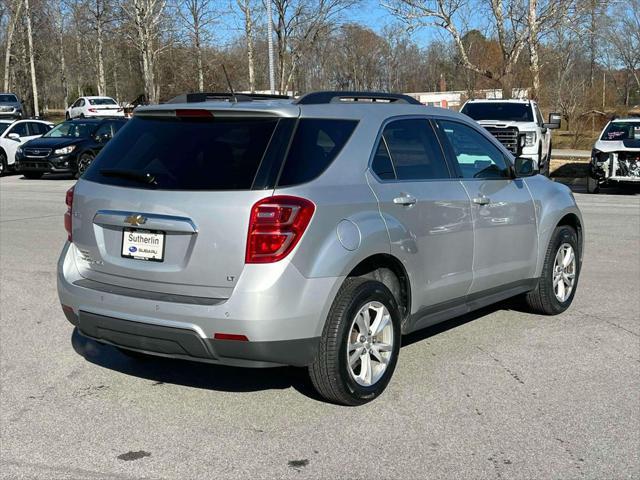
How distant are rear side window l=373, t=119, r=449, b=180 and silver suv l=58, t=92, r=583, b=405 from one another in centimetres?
1

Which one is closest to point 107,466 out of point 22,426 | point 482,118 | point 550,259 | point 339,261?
point 22,426

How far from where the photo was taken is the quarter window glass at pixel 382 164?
4.79 meters

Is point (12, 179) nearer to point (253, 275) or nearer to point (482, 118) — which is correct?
point (482, 118)

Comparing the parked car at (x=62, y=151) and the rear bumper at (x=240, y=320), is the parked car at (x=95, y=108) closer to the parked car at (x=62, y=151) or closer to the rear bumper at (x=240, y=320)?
the parked car at (x=62, y=151)

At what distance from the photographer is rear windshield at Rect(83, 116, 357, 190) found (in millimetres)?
4230

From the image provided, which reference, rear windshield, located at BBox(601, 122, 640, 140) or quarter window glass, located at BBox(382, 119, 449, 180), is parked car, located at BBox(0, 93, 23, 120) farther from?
quarter window glass, located at BBox(382, 119, 449, 180)

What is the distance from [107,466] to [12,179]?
20.4 meters

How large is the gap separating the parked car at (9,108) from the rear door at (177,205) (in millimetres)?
39860

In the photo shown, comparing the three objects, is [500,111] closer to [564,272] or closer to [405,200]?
[564,272]

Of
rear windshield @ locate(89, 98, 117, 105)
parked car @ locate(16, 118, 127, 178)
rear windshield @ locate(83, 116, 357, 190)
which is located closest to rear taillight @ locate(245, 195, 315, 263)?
rear windshield @ locate(83, 116, 357, 190)

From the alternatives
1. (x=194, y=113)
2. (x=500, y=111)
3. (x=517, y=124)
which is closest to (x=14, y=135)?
(x=500, y=111)

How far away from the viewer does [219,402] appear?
15.6 feet

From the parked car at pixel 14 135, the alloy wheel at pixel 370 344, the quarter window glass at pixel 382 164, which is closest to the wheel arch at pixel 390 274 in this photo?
the alloy wheel at pixel 370 344

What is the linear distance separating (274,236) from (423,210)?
131 centimetres
